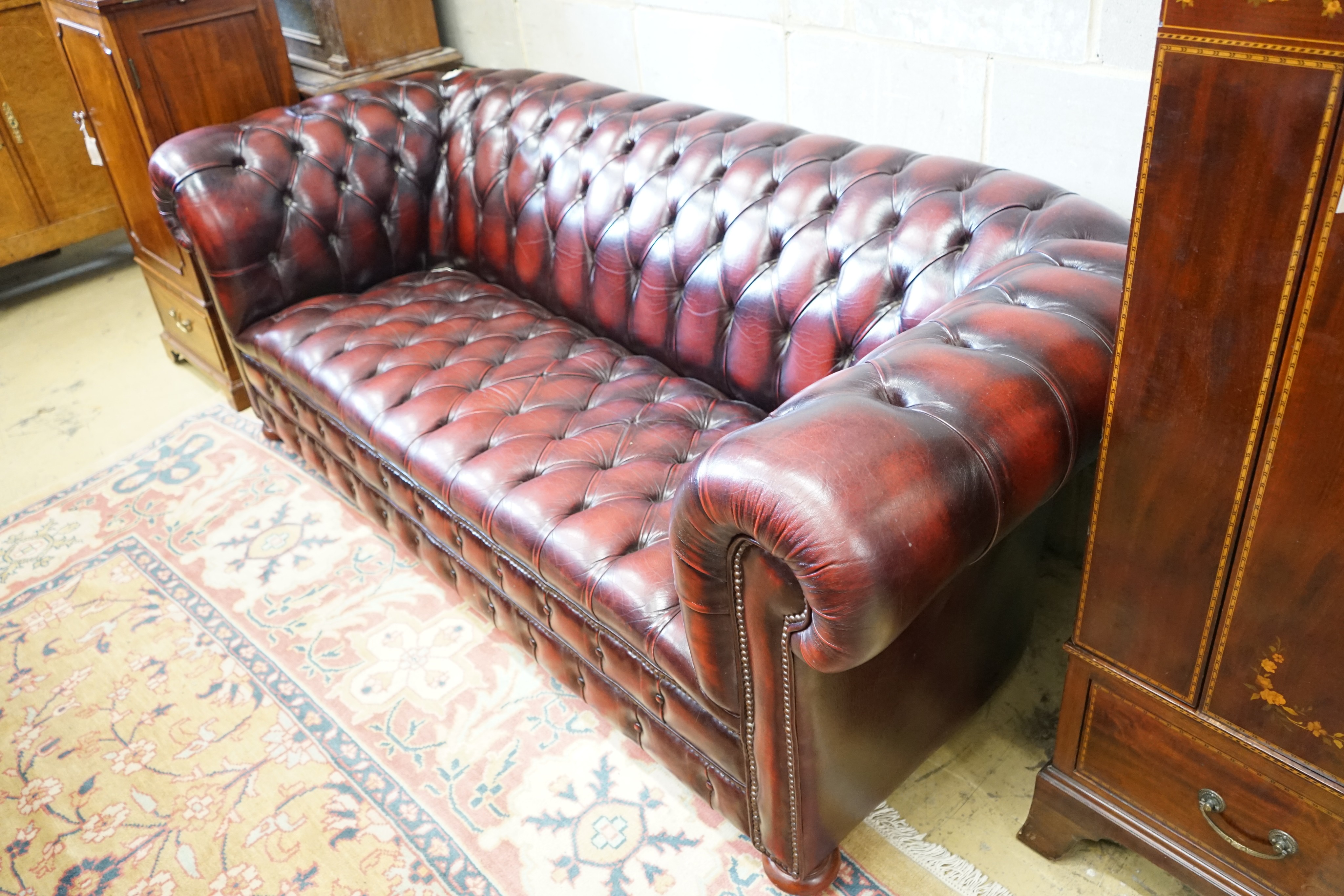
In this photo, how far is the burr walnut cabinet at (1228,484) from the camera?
32.9 inches

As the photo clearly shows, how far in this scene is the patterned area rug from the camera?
157 cm

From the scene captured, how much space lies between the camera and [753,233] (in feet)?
6.06

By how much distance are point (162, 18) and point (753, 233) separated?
1.71 m

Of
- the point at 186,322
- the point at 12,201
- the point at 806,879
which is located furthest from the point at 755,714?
the point at 12,201

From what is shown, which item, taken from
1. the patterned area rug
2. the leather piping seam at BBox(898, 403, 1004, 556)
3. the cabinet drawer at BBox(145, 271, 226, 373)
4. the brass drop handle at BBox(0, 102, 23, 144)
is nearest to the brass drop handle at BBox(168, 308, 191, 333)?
the cabinet drawer at BBox(145, 271, 226, 373)

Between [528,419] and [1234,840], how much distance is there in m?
1.30

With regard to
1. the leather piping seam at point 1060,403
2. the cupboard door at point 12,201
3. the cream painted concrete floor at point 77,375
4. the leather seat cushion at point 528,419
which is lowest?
the cream painted concrete floor at point 77,375

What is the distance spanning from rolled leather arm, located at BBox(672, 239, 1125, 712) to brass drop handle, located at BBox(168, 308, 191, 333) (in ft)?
7.56

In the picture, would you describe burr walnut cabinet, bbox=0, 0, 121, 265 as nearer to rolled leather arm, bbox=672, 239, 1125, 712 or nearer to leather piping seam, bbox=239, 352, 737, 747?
Result: leather piping seam, bbox=239, 352, 737, 747

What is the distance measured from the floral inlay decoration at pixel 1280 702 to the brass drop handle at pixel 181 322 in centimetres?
285

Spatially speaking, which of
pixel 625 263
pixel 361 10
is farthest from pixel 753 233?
pixel 361 10

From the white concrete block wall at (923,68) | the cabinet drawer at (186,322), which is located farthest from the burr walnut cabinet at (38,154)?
the white concrete block wall at (923,68)

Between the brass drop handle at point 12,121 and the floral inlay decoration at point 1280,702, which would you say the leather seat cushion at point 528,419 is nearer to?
the floral inlay decoration at point 1280,702

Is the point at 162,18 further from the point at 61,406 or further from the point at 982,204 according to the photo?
the point at 982,204
